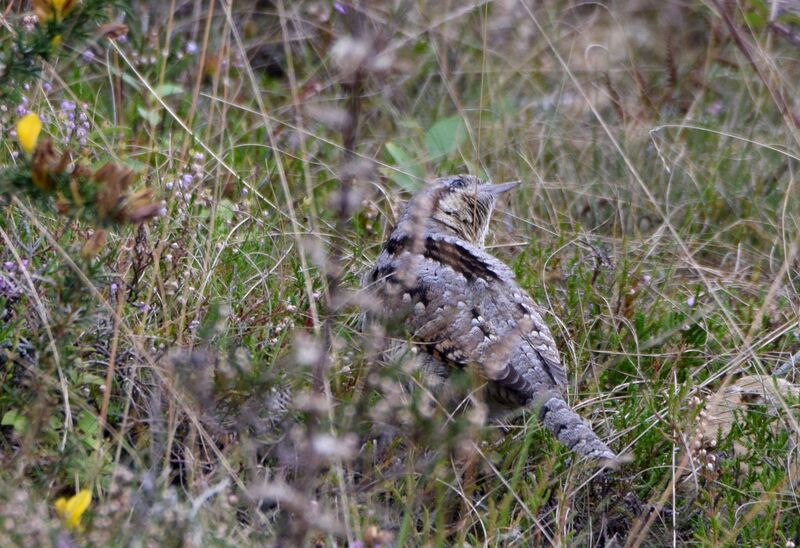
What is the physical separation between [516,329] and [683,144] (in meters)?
2.42

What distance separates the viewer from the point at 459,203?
4637mm

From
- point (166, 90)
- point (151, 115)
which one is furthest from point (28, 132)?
point (166, 90)

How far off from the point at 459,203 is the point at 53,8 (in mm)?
2183

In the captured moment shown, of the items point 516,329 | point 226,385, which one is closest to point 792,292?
point 516,329

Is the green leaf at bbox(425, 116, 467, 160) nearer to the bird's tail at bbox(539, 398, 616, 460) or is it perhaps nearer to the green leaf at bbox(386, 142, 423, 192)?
the green leaf at bbox(386, 142, 423, 192)

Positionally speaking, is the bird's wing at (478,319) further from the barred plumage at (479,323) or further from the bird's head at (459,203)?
the bird's head at (459,203)

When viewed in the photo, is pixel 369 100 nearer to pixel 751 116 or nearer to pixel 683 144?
pixel 683 144

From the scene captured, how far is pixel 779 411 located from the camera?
13.2 feet

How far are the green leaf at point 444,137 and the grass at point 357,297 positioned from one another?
0.8 inches

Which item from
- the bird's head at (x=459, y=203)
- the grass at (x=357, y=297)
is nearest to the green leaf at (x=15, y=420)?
the grass at (x=357, y=297)

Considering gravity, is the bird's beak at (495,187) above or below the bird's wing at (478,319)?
above

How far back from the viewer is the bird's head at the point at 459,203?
15.1ft

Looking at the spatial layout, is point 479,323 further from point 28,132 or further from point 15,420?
point 28,132

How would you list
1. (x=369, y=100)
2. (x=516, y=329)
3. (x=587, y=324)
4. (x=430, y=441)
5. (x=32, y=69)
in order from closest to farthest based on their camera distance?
(x=430, y=441) → (x=32, y=69) → (x=516, y=329) → (x=587, y=324) → (x=369, y=100)
